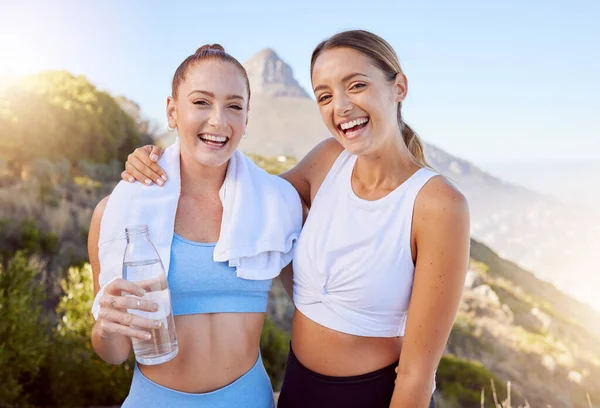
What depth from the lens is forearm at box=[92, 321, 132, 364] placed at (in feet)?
7.19

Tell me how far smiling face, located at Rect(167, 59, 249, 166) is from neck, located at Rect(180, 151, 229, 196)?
119 mm

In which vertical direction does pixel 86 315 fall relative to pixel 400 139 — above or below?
below

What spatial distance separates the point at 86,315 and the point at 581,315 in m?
37.4

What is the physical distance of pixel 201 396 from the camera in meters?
2.35

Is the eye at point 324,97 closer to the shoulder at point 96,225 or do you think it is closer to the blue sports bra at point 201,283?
the blue sports bra at point 201,283

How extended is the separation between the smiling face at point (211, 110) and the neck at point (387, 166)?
59 cm

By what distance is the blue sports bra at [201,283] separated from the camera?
7.68 feet

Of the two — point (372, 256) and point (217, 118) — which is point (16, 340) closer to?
point (217, 118)

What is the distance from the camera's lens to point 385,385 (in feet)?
7.83

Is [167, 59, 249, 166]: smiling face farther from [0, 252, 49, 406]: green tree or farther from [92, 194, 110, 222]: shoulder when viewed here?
[0, 252, 49, 406]: green tree

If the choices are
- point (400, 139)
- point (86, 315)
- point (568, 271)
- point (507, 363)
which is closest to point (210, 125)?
point (400, 139)

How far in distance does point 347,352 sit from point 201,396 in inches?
25.1

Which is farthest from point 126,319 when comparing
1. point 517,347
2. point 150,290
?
point 517,347

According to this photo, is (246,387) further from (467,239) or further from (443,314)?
(467,239)
